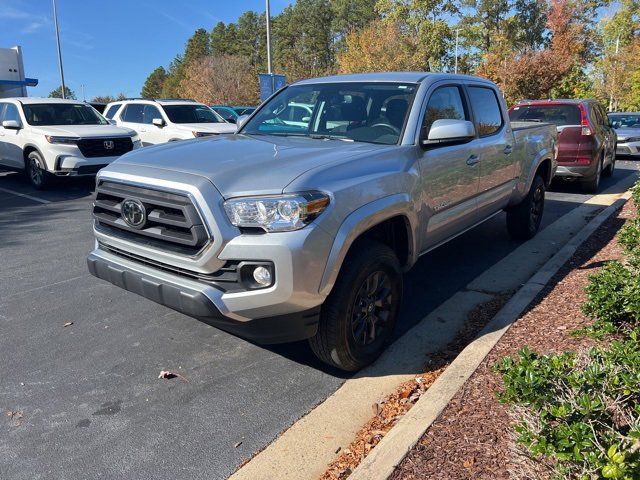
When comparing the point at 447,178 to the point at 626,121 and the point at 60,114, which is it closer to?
the point at 60,114

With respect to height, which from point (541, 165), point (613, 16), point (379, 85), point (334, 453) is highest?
point (613, 16)

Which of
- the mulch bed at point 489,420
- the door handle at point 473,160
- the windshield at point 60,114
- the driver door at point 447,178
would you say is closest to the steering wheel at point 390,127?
the driver door at point 447,178

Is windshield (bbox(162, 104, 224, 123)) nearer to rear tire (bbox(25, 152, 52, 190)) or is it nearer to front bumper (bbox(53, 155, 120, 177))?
front bumper (bbox(53, 155, 120, 177))

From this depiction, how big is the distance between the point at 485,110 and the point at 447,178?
59.7 inches

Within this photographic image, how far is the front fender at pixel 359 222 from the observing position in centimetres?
300

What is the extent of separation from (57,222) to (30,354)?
4.66 m

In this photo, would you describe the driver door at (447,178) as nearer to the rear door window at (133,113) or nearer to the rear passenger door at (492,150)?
the rear passenger door at (492,150)

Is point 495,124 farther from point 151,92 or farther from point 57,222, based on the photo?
point 151,92

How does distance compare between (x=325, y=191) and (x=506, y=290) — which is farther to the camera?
(x=506, y=290)

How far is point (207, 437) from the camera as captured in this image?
9.47 feet

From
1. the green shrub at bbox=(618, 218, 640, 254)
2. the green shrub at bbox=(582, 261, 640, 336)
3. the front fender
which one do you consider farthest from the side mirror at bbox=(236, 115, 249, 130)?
the green shrub at bbox=(618, 218, 640, 254)

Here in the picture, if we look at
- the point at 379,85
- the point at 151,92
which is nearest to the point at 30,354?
the point at 379,85

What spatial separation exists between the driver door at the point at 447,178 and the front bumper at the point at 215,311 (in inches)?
57.7

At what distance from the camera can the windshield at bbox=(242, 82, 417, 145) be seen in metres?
4.07
